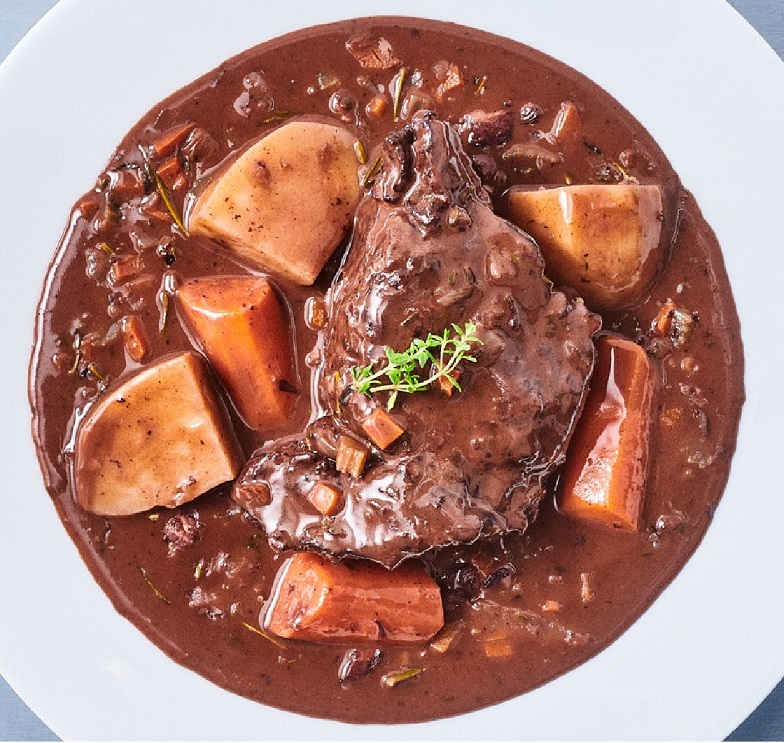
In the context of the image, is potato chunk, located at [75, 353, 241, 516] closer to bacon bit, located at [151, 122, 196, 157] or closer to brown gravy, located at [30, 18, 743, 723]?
brown gravy, located at [30, 18, 743, 723]

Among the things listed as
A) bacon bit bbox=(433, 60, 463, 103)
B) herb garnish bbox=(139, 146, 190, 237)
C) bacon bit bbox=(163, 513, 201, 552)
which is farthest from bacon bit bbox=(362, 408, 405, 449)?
bacon bit bbox=(433, 60, 463, 103)

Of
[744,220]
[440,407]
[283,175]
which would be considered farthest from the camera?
[744,220]

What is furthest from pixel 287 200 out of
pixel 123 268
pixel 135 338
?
pixel 135 338

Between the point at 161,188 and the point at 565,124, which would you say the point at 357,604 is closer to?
the point at 161,188

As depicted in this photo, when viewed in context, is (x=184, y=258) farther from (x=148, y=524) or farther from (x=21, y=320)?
(x=148, y=524)

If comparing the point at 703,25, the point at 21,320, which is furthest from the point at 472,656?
the point at 703,25

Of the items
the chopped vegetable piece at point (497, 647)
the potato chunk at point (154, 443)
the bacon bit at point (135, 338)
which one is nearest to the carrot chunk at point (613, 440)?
the chopped vegetable piece at point (497, 647)

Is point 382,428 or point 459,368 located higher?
point 459,368
